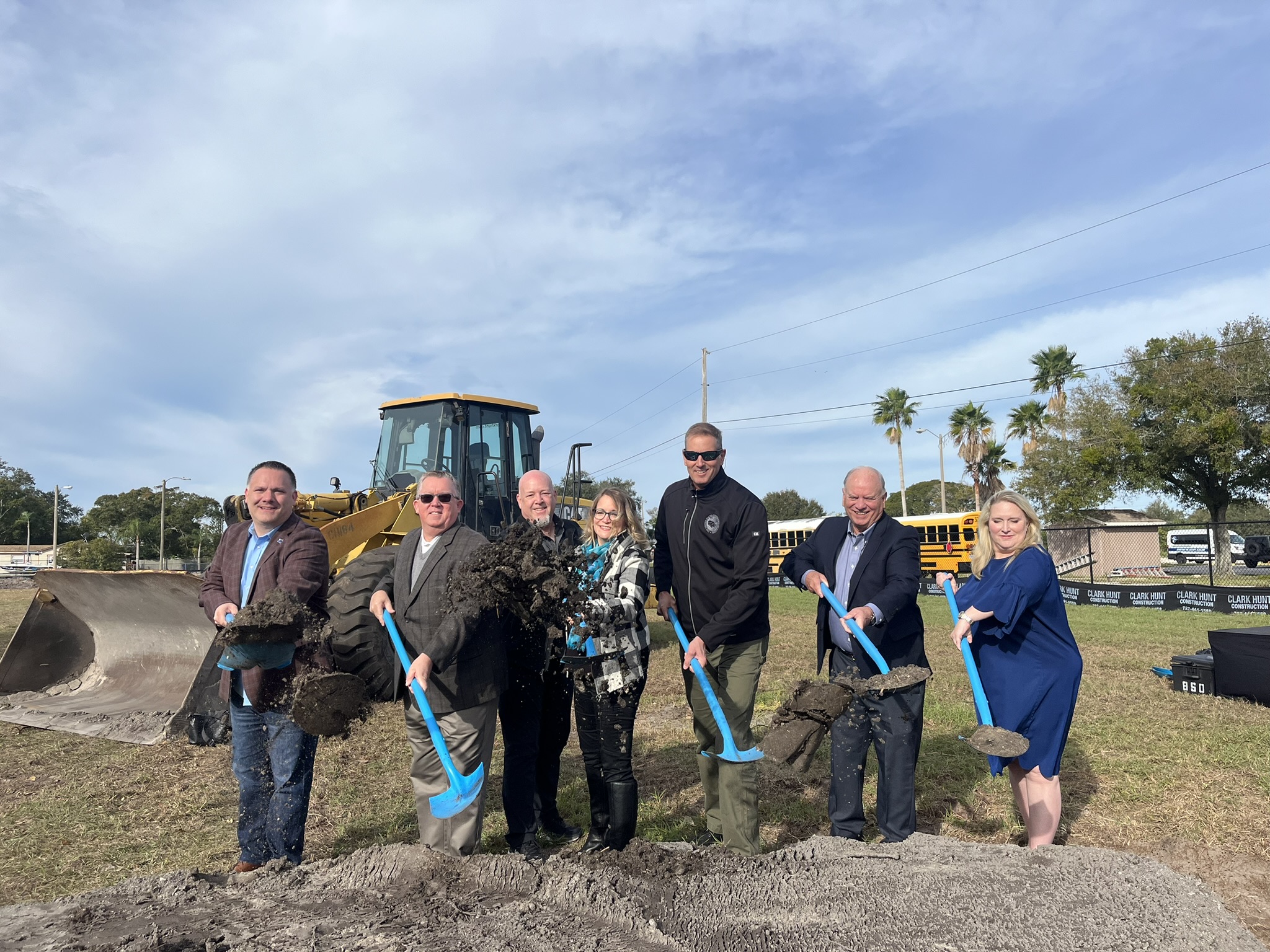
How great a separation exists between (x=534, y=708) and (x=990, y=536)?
86.6 inches

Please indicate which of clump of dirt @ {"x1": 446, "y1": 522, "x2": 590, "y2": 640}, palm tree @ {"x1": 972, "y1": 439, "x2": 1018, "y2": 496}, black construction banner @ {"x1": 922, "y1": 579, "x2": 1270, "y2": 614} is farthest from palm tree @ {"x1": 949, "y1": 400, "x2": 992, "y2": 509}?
clump of dirt @ {"x1": 446, "y1": 522, "x2": 590, "y2": 640}

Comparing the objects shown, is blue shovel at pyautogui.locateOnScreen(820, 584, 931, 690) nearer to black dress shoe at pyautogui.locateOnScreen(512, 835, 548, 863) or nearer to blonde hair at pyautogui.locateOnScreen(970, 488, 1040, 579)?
blonde hair at pyautogui.locateOnScreen(970, 488, 1040, 579)

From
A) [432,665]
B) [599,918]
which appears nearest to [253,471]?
[432,665]

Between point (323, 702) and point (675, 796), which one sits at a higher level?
point (323, 702)

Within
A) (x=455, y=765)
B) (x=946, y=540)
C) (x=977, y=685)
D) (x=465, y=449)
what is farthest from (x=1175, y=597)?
(x=455, y=765)

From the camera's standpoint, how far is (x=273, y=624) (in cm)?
306

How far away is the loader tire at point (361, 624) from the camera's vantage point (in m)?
5.50

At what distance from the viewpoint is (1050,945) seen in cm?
235

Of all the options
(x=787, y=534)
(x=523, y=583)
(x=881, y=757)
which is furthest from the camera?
(x=787, y=534)

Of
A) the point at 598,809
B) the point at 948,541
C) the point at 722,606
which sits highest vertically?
the point at 948,541

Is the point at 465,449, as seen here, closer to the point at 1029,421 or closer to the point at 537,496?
the point at 537,496

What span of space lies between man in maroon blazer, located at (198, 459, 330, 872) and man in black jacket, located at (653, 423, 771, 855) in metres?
1.55

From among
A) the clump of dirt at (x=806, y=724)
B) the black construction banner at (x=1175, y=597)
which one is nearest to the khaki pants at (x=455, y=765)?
the clump of dirt at (x=806, y=724)

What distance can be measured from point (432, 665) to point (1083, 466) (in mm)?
30435
